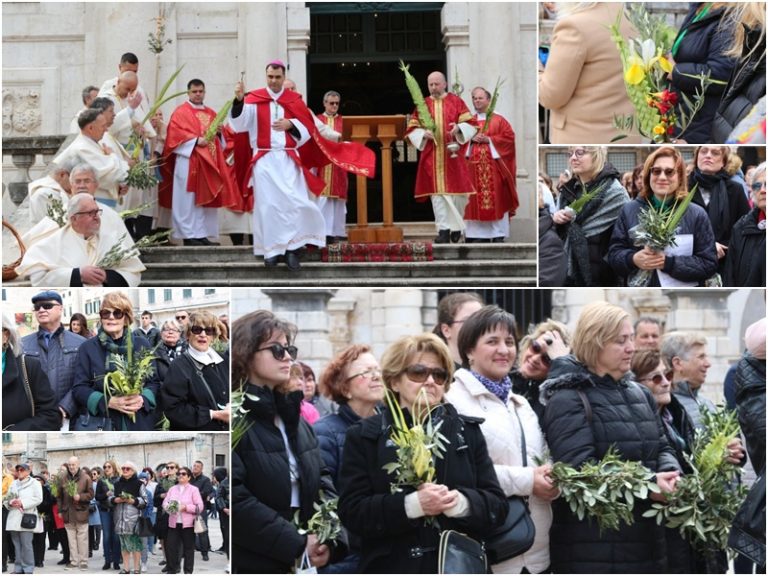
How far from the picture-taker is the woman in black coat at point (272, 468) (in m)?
8.17

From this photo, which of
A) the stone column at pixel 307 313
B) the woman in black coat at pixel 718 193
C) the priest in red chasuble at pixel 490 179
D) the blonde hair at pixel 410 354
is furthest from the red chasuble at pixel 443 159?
the blonde hair at pixel 410 354

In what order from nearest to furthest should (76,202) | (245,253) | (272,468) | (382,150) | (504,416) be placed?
(272,468) < (504,416) < (76,202) < (245,253) < (382,150)

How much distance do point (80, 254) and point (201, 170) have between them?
3.48 meters

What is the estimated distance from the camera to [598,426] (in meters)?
8.30

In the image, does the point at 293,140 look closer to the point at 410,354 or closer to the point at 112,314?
the point at 112,314

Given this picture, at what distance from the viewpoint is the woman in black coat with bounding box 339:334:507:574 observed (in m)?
7.94

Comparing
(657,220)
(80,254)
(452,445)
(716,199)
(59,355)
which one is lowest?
(452,445)

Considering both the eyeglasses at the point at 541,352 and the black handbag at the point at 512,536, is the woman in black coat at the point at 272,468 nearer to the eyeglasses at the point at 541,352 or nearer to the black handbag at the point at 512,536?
the black handbag at the point at 512,536

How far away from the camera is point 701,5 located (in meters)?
9.26

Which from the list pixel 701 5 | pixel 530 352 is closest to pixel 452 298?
pixel 530 352

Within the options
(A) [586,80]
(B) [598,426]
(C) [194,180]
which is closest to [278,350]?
(B) [598,426]

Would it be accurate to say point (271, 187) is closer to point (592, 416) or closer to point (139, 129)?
point (139, 129)

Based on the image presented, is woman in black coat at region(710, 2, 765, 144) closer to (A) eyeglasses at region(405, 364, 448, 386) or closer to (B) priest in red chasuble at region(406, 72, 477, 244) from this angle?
(A) eyeglasses at region(405, 364, 448, 386)

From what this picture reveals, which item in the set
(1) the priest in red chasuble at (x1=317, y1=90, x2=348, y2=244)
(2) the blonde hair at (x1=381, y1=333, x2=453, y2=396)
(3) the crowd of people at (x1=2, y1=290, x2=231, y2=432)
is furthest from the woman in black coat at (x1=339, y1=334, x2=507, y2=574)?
(1) the priest in red chasuble at (x1=317, y1=90, x2=348, y2=244)
